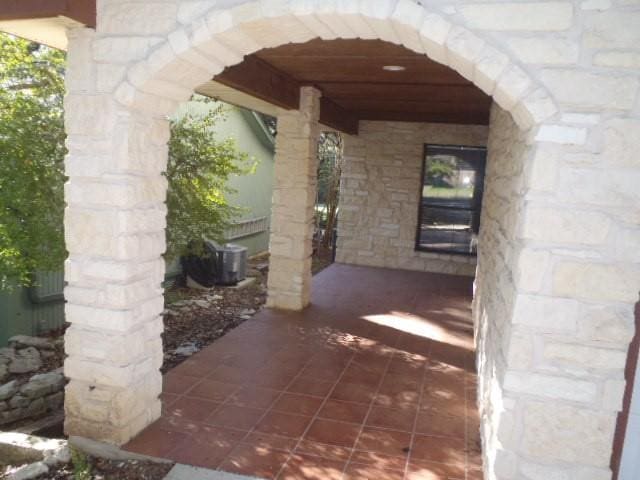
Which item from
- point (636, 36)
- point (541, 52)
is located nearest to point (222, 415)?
point (541, 52)

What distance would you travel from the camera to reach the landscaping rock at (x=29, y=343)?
525 cm

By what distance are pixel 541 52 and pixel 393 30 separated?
0.69 m

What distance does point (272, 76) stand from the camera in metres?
5.01

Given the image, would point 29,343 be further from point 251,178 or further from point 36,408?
point 251,178

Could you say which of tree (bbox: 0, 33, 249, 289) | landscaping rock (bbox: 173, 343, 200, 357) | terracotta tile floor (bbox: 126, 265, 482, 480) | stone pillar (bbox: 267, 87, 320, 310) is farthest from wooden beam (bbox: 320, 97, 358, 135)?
landscaping rock (bbox: 173, 343, 200, 357)

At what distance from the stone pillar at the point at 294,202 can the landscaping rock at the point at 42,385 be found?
8.39ft

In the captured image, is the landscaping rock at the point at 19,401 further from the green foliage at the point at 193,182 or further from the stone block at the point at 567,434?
the stone block at the point at 567,434

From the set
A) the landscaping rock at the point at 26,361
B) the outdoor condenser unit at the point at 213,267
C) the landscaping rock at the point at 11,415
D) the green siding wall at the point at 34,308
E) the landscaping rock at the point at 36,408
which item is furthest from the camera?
the outdoor condenser unit at the point at 213,267

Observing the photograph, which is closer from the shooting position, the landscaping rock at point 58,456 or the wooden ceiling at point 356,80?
the landscaping rock at point 58,456

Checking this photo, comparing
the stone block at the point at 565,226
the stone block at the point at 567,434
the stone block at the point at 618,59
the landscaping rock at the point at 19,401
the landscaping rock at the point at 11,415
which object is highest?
the stone block at the point at 618,59

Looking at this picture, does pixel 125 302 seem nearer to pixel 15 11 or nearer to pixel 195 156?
pixel 15 11

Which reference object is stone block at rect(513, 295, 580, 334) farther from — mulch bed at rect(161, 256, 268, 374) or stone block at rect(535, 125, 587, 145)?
mulch bed at rect(161, 256, 268, 374)

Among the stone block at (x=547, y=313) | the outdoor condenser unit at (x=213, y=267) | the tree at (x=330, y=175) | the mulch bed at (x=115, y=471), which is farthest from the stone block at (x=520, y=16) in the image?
the tree at (x=330, y=175)

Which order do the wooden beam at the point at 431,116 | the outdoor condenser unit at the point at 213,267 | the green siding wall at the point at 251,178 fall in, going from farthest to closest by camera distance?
the green siding wall at the point at 251,178 → the outdoor condenser unit at the point at 213,267 → the wooden beam at the point at 431,116
